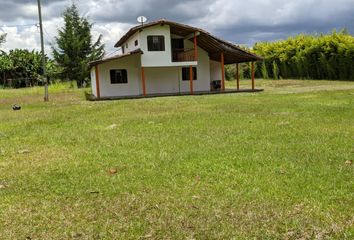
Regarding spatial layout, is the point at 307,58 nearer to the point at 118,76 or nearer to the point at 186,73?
the point at 186,73

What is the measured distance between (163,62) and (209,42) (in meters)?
3.57

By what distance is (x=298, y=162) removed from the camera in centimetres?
612

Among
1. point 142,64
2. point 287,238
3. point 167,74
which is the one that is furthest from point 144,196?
point 167,74

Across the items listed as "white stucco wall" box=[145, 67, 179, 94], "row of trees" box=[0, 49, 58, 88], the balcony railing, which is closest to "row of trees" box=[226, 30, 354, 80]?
the balcony railing

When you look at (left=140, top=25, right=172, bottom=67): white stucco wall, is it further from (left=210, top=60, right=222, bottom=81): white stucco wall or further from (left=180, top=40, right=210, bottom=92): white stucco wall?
(left=210, top=60, right=222, bottom=81): white stucco wall

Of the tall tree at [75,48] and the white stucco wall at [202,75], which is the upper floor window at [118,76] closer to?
the white stucco wall at [202,75]

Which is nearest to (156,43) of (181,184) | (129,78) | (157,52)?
(157,52)

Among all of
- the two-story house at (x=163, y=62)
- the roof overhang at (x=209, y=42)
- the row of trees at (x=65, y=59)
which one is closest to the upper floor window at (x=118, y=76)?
the two-story house at (x=163, y=62)

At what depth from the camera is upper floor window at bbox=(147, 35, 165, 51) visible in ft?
88.8

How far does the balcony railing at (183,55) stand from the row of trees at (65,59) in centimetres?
1583

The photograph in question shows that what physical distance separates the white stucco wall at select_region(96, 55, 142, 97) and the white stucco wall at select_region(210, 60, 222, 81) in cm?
615

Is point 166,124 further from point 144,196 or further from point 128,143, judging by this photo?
point 144,196

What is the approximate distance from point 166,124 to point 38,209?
6.68 meters

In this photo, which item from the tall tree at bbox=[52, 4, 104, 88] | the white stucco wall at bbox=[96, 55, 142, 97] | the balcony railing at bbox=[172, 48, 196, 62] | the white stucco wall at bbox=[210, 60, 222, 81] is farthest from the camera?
the tall tree at bbox=[52, 4, 104, 88]
